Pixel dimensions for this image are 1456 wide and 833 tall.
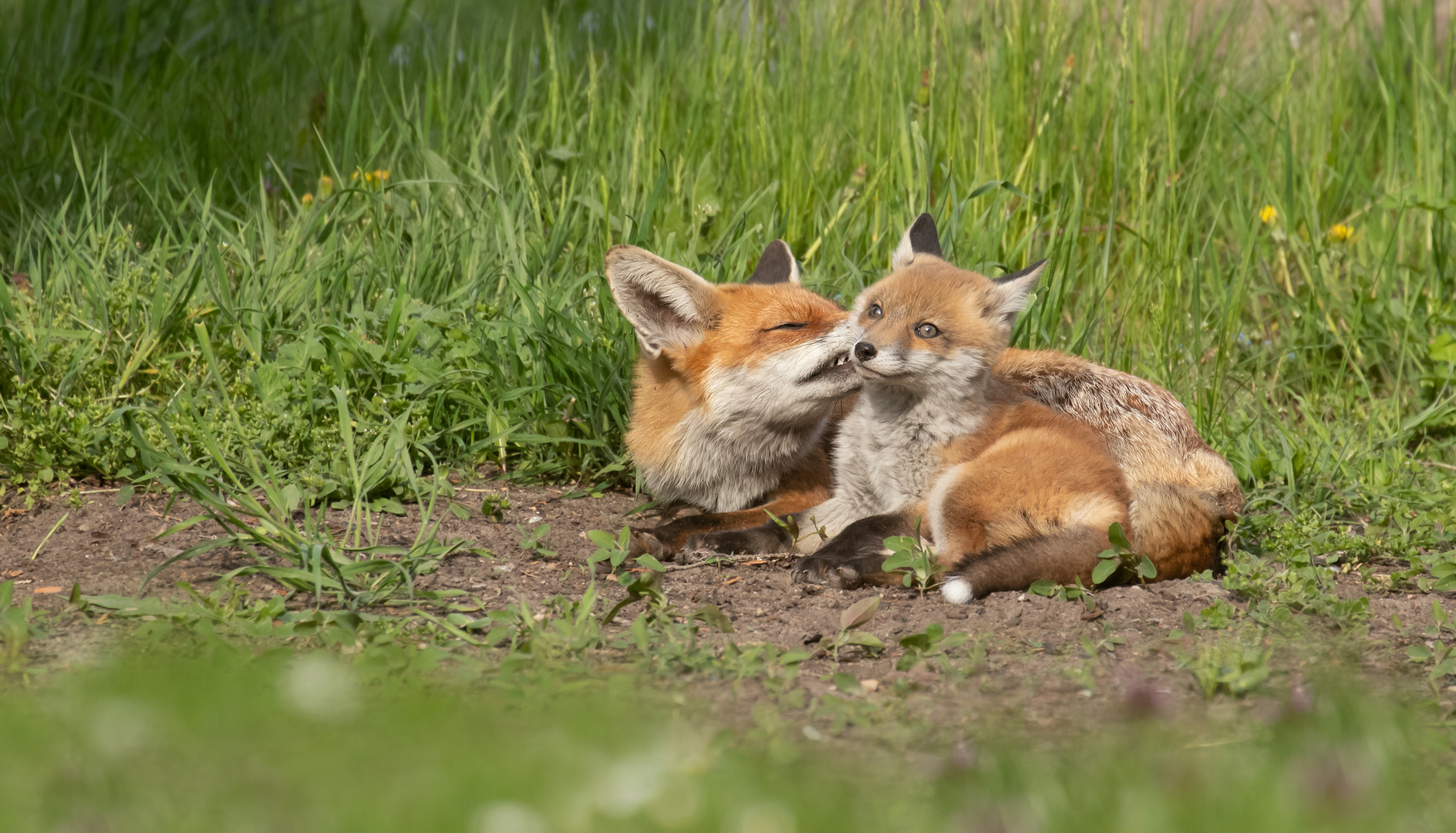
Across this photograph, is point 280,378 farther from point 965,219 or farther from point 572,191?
point 965,219

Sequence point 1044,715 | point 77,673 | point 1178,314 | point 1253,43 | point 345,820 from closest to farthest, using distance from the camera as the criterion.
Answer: point 345,820 → point 77,673 → point 1044,715 → point 1178,314 → point 1253,43

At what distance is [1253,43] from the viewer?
24.8 feet

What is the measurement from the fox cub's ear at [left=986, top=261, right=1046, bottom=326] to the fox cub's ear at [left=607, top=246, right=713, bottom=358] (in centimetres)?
96

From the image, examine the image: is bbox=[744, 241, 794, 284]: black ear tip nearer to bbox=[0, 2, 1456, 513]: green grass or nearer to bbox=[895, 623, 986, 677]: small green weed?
bbox=[0, 2, 1456, 513]: green grass

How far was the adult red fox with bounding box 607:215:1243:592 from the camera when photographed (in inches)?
155

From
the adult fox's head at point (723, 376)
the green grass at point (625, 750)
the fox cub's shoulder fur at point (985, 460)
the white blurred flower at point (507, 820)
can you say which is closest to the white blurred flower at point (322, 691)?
the green grass at point (625, 750)

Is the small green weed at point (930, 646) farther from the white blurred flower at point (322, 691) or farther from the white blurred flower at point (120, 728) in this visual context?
the white blurred flower at point (120, 728)

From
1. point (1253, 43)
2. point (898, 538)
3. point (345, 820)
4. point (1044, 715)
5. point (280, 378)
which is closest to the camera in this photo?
point (345, 820)

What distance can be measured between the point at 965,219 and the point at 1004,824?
4061mm

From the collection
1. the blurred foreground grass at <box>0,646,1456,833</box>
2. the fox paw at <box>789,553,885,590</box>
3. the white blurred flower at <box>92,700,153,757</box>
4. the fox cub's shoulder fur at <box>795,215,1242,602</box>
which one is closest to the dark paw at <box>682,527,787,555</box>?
the fox cub's shoulder fur at <box>795,215,1242,602</box>

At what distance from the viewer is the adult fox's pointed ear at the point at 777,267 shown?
4.51m

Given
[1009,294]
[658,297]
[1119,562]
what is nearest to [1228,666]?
[1119,562]

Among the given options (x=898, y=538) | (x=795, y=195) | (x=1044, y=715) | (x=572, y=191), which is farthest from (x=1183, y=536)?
(x=572, y=191)

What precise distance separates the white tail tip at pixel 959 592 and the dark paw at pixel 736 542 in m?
0.78
